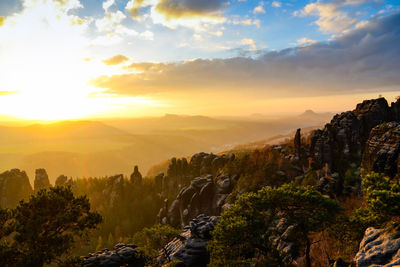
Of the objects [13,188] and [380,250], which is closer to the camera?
[380,250]

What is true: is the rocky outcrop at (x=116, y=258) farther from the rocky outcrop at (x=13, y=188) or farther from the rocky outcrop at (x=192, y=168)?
the rocky outcrop at (x=13, y=188)

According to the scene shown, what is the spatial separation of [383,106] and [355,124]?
39.2 ft

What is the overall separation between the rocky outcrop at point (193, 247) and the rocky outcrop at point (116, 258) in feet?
14.7

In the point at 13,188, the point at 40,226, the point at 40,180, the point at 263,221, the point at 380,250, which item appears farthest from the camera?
the point at 40,180

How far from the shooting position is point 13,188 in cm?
11694

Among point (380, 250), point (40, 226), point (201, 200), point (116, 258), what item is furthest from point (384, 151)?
point (201, 200)

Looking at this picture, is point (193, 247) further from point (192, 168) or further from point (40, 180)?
point (40, 180)

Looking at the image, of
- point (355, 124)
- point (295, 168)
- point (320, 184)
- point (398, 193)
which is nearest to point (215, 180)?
point (295, 168)

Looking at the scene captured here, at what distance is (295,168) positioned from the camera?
234 ft

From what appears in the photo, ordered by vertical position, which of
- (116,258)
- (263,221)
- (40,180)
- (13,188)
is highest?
(263,221)

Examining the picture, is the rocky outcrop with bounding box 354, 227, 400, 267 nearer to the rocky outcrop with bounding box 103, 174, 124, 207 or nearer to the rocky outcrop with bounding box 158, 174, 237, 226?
the rocky outcrop with bounding box 158, 174, 237, 226

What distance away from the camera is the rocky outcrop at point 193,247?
35812 mm

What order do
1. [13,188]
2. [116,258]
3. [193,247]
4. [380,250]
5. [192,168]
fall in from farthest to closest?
[192,168] → [13,188] → [116,258] → [193,247] → [380,250]

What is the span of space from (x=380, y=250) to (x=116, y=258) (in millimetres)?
35948
